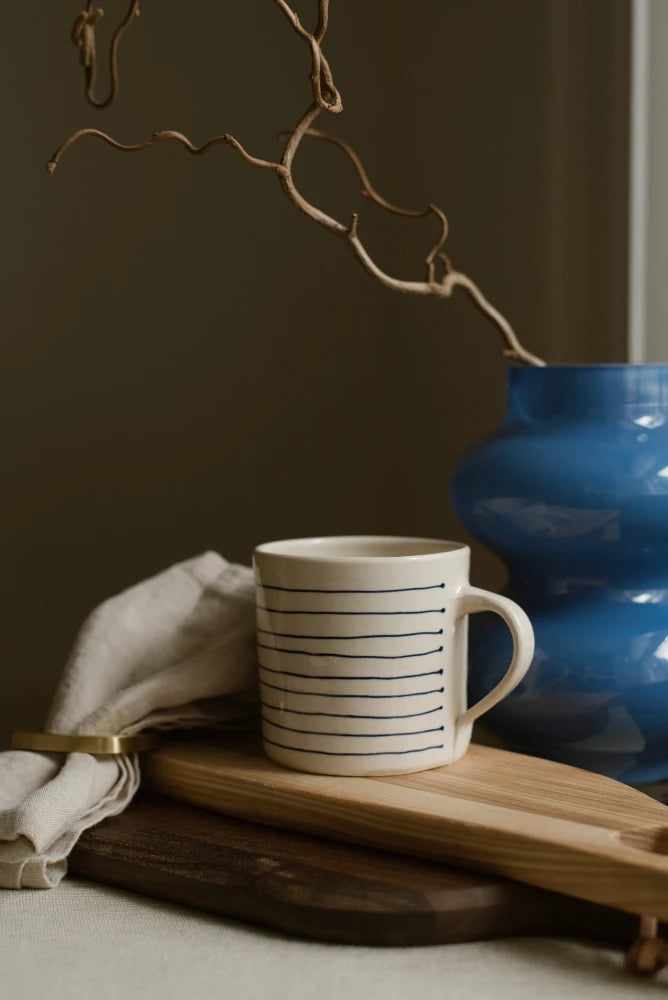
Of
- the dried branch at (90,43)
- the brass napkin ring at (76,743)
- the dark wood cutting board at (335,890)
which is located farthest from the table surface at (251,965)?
the dried branch at (90,43)

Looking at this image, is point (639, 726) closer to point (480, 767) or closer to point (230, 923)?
point (480, 767)

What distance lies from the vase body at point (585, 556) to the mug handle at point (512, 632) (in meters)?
0.04

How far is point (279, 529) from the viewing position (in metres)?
1.20

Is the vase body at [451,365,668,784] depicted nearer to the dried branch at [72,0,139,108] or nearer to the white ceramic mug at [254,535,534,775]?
the white ceramic mug at [254,535,534,775]

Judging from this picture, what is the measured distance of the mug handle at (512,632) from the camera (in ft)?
1.78

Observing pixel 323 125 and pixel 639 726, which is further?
pixel 323 125

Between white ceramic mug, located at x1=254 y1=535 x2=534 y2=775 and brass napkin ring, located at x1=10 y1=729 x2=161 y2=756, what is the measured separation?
0.08 m

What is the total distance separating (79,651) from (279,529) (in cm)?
58

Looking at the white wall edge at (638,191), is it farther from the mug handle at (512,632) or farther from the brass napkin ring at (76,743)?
the brass napkin ring at (76,743)

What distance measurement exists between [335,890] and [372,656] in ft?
0.37

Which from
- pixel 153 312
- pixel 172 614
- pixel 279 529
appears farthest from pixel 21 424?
pixel 172 614

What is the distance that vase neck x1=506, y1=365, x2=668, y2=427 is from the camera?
0.60 metres

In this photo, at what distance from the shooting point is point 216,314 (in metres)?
1.18

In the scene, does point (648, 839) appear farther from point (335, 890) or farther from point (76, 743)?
point (76, 743)
